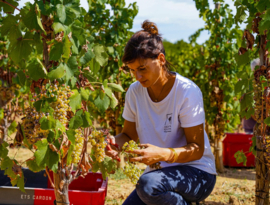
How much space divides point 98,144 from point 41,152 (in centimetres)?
31

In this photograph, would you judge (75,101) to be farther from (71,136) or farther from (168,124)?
(168,124)

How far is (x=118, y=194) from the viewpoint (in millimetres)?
3359

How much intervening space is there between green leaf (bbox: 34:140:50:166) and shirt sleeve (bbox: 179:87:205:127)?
85cm

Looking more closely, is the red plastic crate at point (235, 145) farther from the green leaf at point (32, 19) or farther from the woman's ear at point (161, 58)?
the green leaf at point (32, 19)

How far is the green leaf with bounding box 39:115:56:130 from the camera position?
1436mm

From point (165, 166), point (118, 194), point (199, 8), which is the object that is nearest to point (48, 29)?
point (165, 166)

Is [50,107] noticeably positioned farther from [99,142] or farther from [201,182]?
[201,182]

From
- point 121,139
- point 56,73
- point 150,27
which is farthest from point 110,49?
point 56,73

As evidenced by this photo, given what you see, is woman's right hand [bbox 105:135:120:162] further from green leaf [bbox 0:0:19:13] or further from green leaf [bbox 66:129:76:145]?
green leaf [bbox 0:0:19:13]

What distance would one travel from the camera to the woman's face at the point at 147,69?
6.25ft

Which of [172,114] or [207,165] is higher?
[172,114]

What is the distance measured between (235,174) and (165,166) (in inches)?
110

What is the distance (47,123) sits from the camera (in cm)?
144

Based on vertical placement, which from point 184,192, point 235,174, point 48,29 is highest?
point 48,29
